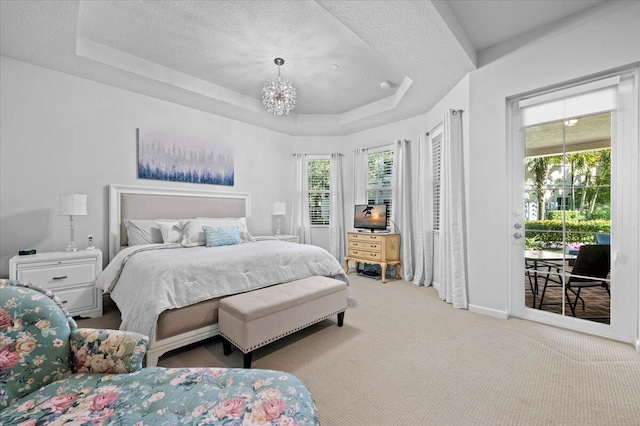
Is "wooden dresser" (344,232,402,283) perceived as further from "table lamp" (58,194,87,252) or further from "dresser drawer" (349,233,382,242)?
"table lamp" (58,194,87,252)

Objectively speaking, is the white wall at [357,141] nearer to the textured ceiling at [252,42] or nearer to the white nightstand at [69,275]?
the textured ceiling at [252,42]

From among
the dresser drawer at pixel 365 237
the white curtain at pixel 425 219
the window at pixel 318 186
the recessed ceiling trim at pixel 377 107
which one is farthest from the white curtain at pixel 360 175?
the white curtain at pixel 425 219

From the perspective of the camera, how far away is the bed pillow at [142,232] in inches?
136

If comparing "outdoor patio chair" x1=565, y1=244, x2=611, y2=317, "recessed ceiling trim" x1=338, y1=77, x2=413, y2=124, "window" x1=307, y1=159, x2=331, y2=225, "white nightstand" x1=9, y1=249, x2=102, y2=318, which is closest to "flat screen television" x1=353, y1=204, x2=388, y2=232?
"window" x1=307, y1=159, x2=331, y2=225

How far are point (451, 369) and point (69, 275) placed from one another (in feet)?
11.9

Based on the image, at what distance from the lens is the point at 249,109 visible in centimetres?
439

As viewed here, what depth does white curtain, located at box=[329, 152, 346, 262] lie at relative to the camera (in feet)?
18.3

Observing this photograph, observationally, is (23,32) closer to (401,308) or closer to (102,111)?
(102,111)

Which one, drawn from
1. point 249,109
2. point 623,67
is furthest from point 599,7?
point 249,109

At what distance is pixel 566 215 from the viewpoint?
2.74m

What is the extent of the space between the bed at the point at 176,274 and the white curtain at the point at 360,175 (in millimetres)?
2429

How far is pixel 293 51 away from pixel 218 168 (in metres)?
2.22

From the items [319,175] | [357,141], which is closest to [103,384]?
[319,175]

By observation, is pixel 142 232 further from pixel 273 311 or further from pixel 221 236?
pixel 273 311
